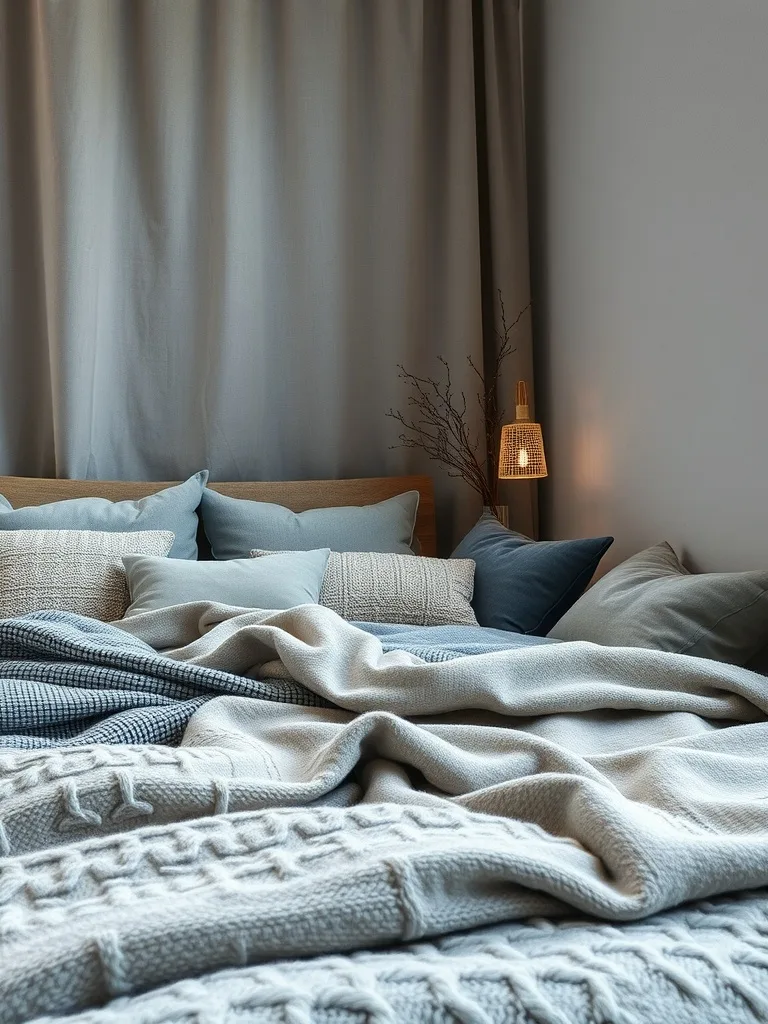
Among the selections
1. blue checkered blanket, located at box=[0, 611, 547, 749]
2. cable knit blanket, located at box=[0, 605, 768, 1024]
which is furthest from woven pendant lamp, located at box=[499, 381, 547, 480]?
cable knit blanket, located at box=[0, 605, 768, 1024]

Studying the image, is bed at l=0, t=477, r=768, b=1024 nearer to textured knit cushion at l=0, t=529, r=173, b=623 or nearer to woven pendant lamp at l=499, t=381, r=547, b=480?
textured knit cushion at l=0, t=529, r=173, b=623

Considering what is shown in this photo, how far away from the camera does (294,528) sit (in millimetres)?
2775

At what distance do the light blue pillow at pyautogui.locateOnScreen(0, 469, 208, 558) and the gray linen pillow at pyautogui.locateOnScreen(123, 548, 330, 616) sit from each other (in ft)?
1.03

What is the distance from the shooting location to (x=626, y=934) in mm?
678

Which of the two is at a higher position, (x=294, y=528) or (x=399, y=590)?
(x=294, y=528)

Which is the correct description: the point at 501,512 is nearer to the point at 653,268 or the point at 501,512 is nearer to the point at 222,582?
the point at 653,268

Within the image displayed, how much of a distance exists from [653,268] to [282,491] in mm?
1305

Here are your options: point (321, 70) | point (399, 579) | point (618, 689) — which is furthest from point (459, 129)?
point (618, 689)

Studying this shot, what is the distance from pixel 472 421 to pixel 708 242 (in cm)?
127

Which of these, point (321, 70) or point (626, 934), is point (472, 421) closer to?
point (321, 70)

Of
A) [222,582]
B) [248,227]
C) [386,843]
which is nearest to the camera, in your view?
[386,843]

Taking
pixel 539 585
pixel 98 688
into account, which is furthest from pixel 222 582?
pixel 98 688

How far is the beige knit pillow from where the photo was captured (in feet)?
7.82

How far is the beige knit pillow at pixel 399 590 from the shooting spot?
238 centimetres
